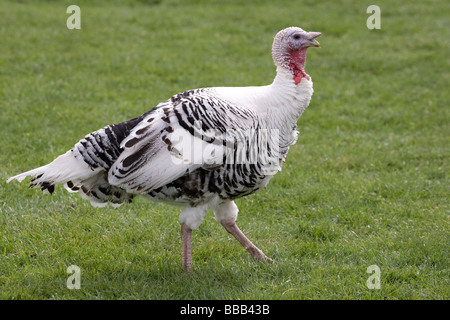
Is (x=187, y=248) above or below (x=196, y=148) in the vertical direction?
below

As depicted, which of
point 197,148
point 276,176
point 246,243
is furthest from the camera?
point 276,176

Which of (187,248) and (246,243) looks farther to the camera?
(246,243)

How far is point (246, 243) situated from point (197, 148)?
126 centimetres

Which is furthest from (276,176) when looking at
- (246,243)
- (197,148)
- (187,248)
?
(197,148)

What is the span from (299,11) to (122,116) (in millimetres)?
6822

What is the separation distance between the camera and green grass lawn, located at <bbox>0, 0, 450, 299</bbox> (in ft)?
16.9

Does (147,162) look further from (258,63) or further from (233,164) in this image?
(258,63)

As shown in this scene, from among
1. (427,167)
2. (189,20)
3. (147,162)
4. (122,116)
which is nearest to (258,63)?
(189,20)

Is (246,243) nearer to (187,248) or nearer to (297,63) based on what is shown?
(187,248)

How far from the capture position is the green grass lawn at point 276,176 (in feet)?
16.9

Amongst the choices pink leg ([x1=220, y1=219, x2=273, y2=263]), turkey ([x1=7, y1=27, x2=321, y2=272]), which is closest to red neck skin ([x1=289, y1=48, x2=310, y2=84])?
turkey ([x1=7, y1=27, x2=321, y2=272])

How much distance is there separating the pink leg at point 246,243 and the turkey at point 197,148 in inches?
15.7

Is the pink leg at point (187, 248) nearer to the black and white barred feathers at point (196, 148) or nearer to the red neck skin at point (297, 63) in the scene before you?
the black and white barred feathers at point (196, 148)

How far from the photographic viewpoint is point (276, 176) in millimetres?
7324
